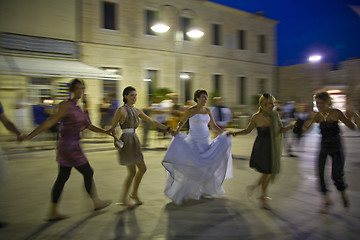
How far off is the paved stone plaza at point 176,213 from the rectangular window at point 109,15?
1254cm

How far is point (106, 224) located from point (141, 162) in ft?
3.70

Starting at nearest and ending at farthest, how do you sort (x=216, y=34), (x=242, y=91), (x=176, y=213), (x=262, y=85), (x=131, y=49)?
(x=176, y=213) < (x=131, y=49) < (x=216, y=34) < (x=242, y=91) < (x=262, y=85)

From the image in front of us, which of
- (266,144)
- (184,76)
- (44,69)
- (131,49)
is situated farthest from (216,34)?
(266,144)

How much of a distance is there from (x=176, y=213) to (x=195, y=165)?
0.79 meters

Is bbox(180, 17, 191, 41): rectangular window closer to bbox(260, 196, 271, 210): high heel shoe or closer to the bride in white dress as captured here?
the bride in white dress

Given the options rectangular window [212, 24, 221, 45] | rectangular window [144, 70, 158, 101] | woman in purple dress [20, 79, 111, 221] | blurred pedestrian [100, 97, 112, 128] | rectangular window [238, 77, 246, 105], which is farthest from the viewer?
rectangular window [238, 77, 246, 105]

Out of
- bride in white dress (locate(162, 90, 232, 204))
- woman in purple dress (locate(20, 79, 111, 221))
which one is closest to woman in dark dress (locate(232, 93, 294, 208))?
bride in white dress (locate(162, 90, 232, 204))

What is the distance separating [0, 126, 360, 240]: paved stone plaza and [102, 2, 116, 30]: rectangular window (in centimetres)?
1254

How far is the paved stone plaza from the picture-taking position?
3.66 meters

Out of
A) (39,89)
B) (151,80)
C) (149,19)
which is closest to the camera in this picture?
(39,89)

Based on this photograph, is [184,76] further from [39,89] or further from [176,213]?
[176,213]

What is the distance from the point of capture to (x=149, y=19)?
19172 mm

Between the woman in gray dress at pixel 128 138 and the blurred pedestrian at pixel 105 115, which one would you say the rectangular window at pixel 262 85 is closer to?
the blurred pedestrian at pixel 105 115

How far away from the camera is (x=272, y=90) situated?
87.6 ft
